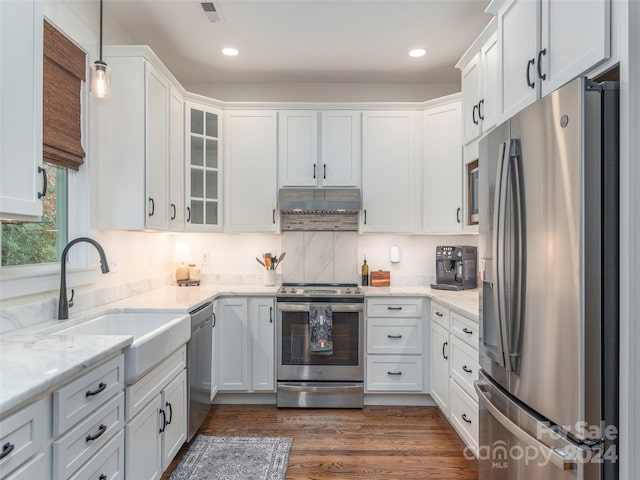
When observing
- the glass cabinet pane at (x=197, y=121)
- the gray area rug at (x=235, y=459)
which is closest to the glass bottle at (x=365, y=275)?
the gray area rug at (x=235, y=459)

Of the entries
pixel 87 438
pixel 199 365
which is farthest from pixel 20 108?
pixel 199 365

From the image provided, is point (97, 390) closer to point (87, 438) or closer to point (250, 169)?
point (87, 438)

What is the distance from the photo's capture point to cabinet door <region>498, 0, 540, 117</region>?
167cm

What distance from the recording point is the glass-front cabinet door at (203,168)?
3357 millimetres

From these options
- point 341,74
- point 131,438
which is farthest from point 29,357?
point 341,74

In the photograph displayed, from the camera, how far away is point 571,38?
1417 millimetres

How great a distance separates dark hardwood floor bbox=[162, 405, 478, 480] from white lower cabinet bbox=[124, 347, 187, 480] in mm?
298

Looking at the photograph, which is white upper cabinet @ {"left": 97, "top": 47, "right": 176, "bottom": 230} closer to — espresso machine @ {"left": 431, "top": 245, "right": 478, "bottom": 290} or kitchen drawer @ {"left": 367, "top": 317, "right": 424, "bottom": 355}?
kitchen drawer @ {"left": 367, "top": 317, "right": 424, "bottom": 355}

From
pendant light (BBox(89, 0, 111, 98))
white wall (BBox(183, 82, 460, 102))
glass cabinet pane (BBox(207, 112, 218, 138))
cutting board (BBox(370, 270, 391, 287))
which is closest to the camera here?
pendant light (BBox(89, 0, 111, 98))

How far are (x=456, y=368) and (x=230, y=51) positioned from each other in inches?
116

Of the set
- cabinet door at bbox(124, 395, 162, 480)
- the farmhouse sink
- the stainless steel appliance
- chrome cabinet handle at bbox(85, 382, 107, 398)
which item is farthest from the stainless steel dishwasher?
chrome cabinet handle at bbox(85, 382, 107, 398)

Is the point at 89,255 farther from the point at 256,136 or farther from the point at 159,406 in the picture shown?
the point at 256,136

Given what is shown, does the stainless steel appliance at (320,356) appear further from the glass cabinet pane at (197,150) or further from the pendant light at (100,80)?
the pendant light at (100,80)

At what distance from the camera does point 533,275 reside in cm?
141
